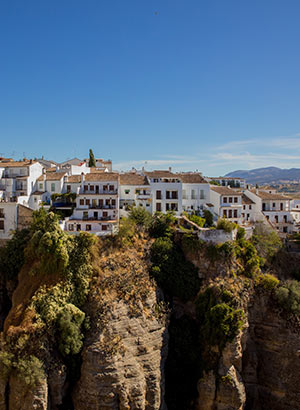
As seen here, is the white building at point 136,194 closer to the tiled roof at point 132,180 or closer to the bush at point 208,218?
the tiled roof at point 132,180

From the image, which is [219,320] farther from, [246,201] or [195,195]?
[246,201]

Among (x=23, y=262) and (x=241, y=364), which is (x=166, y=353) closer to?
(x=241, y=364)

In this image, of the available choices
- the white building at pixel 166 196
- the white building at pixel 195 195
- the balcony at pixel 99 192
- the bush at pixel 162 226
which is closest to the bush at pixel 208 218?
the white building at pixel 195 195

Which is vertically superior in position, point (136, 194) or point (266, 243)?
point (136, 194)

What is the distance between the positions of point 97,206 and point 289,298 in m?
20.3

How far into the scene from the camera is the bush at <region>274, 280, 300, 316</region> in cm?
2770

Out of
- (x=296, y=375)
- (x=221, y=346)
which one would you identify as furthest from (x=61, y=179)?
(x=296, y=375)

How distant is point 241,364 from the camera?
2683 centimetres

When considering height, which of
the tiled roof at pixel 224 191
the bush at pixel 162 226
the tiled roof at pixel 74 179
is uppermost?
the tiled roof at pixel 74 179

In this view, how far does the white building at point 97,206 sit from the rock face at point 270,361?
50.5ft

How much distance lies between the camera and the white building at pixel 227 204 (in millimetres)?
36531

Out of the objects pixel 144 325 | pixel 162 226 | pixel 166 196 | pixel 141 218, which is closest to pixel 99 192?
pixel 141 218

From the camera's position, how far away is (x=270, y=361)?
1092 inches

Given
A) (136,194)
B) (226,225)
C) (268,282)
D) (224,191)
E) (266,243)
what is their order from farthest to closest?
(224,191)
(136,194)
(266,243)
(268,282)
(226,225)
